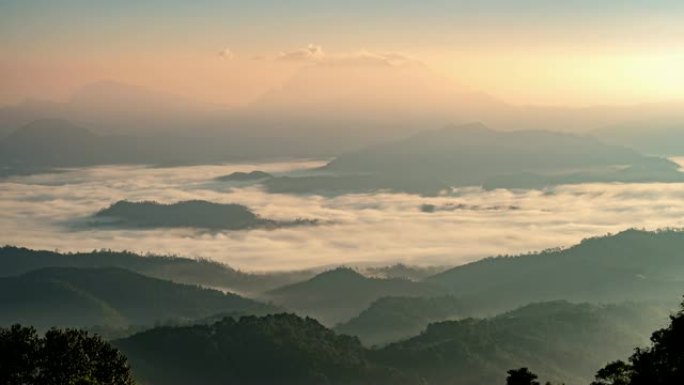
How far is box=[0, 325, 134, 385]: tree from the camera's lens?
289 feet

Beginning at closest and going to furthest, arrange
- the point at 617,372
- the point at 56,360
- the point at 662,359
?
1. the point at 662,359
2. the point at 617,372
3. the point at 56,360

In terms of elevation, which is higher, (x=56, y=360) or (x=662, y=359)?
(x=662, y=359)

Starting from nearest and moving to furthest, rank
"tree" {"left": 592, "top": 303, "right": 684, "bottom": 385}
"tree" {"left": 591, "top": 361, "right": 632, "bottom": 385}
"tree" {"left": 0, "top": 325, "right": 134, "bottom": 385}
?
"tree" {"left": 592, "top": 303, "right": 684, "bottom": 385} < "tree" {"left": 591, "top": 361, "right": 632, "bottom": 385} < "tree" {"left": 0, "top": 325, "right": 134, "bottom": 385}

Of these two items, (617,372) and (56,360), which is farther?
(56,360)

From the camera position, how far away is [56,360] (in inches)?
3504

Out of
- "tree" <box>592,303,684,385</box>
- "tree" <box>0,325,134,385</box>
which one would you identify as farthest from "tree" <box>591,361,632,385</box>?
"tree" <box>0,325,134,385</box>

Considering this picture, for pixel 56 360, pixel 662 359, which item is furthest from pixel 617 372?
pixel 56 360

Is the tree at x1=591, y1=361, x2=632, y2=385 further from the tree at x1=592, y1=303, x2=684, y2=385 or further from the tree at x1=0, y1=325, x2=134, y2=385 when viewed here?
the tree at x1=0, y1=325, x2=134, y2=385

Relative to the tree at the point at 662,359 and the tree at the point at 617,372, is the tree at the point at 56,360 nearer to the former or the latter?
the tree at the point at 617,372

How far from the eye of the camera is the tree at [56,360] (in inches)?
3462

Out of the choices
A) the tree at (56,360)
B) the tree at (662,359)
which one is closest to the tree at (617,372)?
the tree at (662,359)

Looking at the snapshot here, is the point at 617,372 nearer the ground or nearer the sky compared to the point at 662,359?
nearer the ground

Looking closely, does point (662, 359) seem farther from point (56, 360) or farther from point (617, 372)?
point (56, 360)

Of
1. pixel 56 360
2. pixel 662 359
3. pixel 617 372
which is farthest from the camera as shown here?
pixel 56 360
